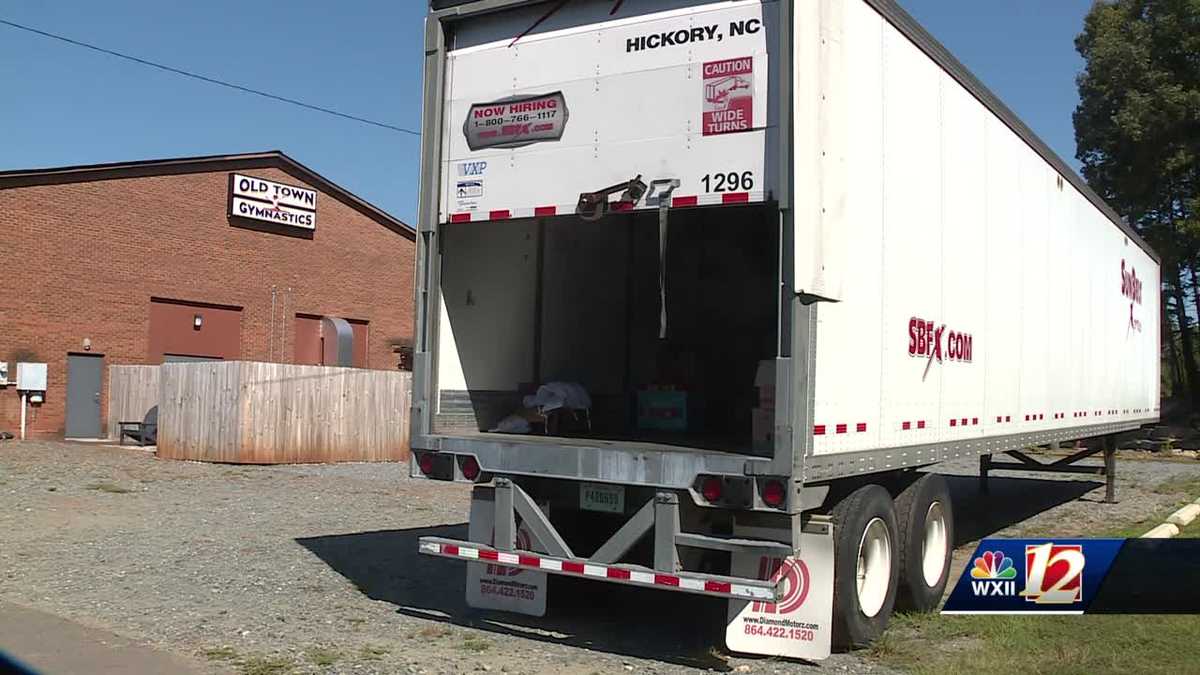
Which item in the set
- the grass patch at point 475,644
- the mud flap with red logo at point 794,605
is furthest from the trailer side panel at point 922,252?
the grass patch at point 475,644

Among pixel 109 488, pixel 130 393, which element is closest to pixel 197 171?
pixel 130 393

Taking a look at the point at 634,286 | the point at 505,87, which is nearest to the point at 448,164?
the point at 505,87

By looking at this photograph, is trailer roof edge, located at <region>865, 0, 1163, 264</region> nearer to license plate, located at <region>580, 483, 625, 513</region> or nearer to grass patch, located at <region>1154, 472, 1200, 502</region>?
license plate, located at <region>580, 483, 625, 513</region>

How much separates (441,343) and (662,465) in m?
2.02

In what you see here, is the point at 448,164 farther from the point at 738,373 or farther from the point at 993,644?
the point at 993,644

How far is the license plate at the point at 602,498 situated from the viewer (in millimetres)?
6840

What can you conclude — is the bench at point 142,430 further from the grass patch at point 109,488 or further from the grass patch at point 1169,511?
the grass patch at point 1169,511

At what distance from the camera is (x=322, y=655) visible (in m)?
6.62

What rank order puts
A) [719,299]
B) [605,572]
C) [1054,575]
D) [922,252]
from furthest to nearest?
[719,299] → [922,252] → [605,572] → [1054,575]

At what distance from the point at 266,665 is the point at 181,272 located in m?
25.2

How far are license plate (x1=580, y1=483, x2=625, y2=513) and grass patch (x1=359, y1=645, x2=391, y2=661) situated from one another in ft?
4.82

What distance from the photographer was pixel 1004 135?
31.1ft

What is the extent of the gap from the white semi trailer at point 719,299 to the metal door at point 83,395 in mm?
22338

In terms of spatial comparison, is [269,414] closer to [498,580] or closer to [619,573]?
[498,580]
